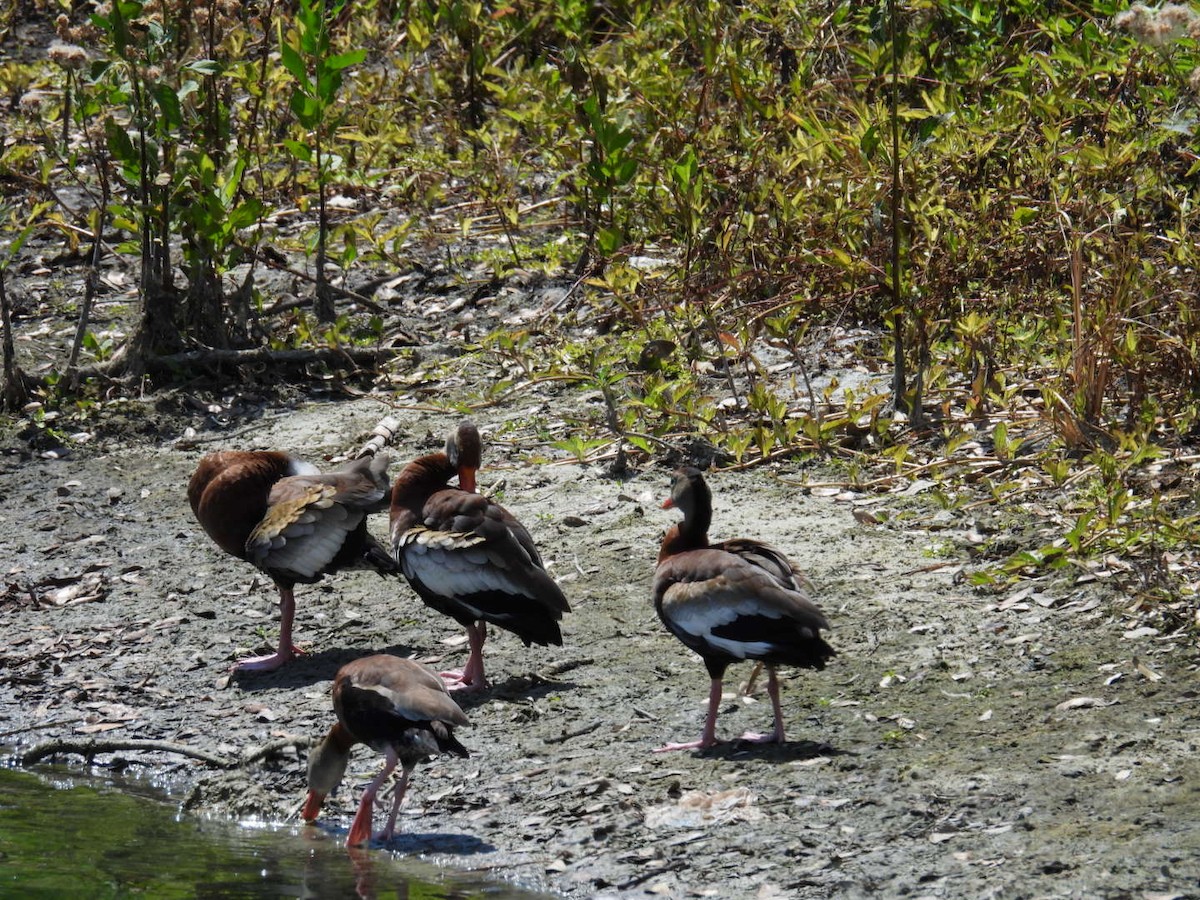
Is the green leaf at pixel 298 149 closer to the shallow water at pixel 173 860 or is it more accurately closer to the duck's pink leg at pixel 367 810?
the shallow water at pixel 173 860

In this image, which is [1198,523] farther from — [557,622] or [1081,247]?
[557,622]

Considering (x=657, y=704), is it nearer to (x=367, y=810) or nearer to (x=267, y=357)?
(x=367, y=810)

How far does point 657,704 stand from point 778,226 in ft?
14.8

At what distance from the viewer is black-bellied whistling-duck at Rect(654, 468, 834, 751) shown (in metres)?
5.55

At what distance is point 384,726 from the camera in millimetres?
5586

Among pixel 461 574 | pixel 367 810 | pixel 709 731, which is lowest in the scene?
pixel 367 810

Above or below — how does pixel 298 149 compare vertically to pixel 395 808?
above

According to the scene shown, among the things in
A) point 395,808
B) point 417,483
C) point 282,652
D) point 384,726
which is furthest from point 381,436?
point 395,808

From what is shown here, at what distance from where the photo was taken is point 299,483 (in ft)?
24.2

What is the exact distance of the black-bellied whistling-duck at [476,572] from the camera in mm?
6539

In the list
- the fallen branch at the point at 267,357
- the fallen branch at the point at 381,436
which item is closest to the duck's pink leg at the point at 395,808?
the fallen branch at the point at 381,436

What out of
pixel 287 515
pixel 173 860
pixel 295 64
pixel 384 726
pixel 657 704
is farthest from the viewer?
pixel 295 64

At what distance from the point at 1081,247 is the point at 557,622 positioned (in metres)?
3.71

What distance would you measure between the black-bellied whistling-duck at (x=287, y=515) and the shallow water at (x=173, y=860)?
1241 mm
